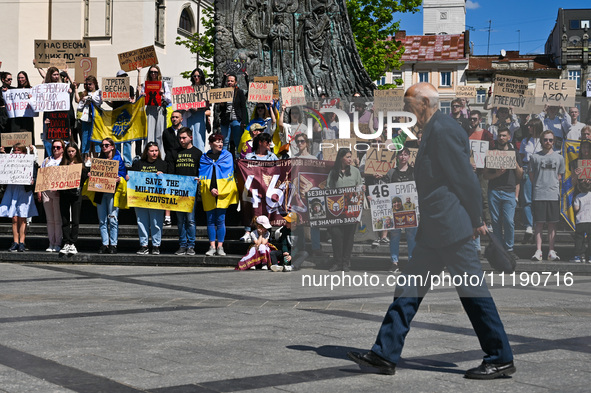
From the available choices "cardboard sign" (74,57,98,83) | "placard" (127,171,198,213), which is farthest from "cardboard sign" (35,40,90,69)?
"placard" (127,171,198,213)

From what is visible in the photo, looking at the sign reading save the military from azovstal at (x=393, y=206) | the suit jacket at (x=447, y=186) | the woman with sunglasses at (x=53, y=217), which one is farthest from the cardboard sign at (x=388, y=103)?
the woman with sunglasses at (x=53, y=217)

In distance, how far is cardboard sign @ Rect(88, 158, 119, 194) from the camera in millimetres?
13500

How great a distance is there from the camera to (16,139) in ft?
50.4

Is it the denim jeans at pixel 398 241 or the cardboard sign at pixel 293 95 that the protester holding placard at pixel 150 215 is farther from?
the denim jeans at pixel 398 241

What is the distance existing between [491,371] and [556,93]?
218 inches

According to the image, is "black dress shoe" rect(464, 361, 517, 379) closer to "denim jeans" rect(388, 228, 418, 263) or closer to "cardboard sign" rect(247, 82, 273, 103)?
"denim jeans" rect(388, 228, 418, 263)

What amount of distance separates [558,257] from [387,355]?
2687 mm

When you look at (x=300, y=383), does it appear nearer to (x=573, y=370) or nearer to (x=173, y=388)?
(x=173, y=388)

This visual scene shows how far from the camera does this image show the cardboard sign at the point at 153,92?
1558 cm

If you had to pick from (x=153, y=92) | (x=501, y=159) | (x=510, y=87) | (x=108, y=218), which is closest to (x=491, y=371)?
(x=501, y=159)

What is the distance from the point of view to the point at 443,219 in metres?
5.39

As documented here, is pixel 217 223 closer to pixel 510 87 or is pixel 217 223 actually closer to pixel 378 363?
pixel 510 87

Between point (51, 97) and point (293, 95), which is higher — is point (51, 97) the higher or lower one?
the lower one

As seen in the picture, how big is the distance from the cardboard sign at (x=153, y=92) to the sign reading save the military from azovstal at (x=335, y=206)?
29.7ft
